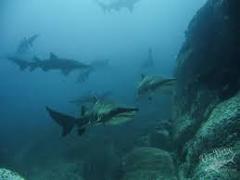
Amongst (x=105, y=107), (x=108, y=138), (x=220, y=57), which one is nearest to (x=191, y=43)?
(x=220, y=57)

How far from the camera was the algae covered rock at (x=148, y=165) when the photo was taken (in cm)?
822

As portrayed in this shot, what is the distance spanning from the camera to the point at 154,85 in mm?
7113

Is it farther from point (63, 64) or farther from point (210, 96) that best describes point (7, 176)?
point (63, 64)

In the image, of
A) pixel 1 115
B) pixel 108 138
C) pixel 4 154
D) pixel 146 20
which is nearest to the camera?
pixel 108 138

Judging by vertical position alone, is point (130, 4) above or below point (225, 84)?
above

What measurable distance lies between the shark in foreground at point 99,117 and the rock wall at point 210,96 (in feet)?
5.00

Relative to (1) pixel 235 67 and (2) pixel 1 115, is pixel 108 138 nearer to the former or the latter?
(1) pixel 235 67

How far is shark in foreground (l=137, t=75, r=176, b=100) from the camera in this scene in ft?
22.7

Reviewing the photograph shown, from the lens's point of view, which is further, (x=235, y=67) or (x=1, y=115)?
(x=1, y=115)

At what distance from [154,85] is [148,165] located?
2.34 meters

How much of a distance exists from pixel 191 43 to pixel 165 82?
3589 millimetres

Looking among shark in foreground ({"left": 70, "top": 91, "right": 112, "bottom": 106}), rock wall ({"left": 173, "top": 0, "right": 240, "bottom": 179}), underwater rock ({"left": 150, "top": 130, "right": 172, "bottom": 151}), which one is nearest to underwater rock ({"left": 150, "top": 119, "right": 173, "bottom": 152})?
underwater rock ({"left": 150, "top": 130, "right": 172, "bottom": 151})

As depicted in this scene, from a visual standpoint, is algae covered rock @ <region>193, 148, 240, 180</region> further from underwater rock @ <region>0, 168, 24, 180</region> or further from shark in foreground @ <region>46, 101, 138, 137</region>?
underwater rock @ <region>0, 168, 24, 180</region>

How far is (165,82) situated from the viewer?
6.91m
